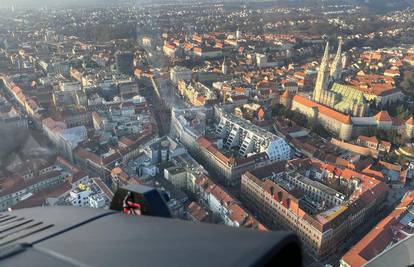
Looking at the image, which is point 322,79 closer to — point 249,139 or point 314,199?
point 249,139

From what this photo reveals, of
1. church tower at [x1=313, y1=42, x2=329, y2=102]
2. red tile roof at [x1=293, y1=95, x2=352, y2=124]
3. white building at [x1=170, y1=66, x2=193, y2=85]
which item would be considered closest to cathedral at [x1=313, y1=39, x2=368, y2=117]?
church tower at [x1=313, y1=42, x2=329, y2=102]

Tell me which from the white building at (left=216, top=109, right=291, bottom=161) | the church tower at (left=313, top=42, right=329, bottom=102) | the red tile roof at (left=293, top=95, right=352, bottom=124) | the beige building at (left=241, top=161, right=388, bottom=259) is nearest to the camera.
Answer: the beige building at (left=241, top=161, right=388, bottom=259)

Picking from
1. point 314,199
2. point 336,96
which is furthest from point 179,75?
point 314,199

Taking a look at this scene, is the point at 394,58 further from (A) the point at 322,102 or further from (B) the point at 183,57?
(B) the point at 183,57

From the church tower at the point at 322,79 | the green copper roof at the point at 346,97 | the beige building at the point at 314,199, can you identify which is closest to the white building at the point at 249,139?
the beige building at the point at 314,199

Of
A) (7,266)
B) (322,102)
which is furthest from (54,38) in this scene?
(7,266)

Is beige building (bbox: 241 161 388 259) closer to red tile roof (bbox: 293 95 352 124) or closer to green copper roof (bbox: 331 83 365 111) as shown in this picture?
red tile roof (bbox: 293 95 352 124)

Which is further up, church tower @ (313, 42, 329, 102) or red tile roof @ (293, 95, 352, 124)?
church tower @ (313, 42, 329, 102)

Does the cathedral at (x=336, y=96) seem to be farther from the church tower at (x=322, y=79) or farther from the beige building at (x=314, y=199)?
the beige building at (x=314, y=199)

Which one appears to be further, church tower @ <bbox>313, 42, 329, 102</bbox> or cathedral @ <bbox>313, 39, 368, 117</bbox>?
church tower @ <bbox>313, 42, 329, 102</bbox>
